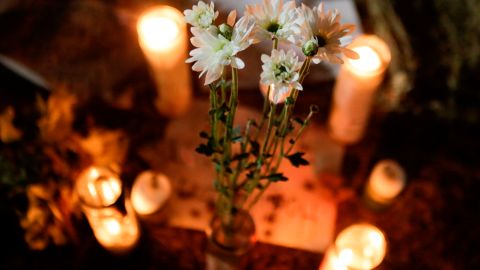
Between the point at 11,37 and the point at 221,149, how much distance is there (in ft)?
2.98

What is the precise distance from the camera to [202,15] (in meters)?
0.47

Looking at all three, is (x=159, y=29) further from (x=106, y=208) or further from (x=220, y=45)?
(x=220, y=45)

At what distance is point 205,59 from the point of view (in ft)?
1.53

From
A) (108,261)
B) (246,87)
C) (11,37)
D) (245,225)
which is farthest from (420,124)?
(11,37)

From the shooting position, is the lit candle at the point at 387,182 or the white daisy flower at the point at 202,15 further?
the lit candle at the point at 387,182

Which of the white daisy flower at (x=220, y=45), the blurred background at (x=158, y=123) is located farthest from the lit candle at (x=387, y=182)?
the white daisy flower at (x=220, y=45)

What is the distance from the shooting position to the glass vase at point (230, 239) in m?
0.78

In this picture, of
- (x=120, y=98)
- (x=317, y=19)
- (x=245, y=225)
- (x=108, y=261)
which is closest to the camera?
(x=317, y=19)

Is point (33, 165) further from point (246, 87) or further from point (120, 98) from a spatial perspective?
point (246, 87)

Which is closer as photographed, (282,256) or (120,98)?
(282,256)

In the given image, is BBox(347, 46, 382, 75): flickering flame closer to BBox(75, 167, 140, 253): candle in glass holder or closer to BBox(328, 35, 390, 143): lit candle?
BBox(328, 35, 390, 143): lit candle

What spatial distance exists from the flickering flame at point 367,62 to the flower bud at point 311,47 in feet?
1.57

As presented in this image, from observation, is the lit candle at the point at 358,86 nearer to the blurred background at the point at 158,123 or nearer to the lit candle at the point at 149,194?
the blurred background at the point at 158,123

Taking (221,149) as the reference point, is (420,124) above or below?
above
